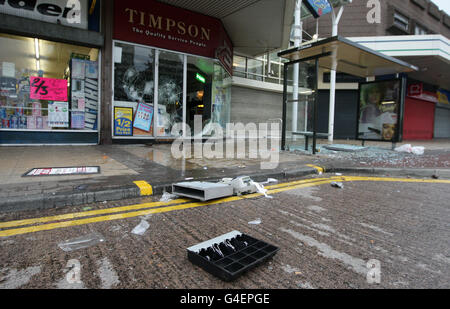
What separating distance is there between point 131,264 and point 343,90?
769 inches

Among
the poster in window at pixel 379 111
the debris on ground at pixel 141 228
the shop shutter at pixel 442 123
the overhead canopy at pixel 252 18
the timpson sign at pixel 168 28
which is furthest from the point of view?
the shop shutter at pixel 442 123

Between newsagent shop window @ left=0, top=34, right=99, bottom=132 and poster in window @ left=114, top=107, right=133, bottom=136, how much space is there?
66 cm

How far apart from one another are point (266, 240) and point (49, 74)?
8953 mm

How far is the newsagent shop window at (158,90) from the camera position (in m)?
9.54

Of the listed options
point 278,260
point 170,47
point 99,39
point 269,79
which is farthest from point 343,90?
point 278,260

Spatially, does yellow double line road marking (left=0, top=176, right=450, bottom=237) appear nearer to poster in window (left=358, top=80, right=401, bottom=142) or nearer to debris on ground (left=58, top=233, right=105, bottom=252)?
debris on ground (left=58, top=233, right=105, bottom=252)

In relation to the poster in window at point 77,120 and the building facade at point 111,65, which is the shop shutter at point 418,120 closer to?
the building facade at point 111,65

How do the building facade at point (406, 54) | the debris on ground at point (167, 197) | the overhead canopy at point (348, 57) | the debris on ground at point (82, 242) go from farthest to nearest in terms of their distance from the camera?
the building facade at point (406, 54), the overhead canopy at point (348, 57), the debris on ground at point (167, 197), the debris on ground at point (82, 242)

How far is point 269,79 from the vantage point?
17.3 meters

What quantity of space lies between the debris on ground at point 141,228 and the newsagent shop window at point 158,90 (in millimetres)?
7107

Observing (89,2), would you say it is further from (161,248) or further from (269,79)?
(269,79)

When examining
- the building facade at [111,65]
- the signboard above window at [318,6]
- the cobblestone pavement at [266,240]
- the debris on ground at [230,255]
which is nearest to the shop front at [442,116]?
the signboard above window at [318,6]

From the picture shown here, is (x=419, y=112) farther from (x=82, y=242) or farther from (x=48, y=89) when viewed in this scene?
(x=82, y=242)

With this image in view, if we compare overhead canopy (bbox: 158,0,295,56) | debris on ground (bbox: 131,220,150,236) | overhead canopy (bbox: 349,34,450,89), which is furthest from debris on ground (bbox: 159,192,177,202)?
overhead canopy (bbox: 349,34,450,89)
